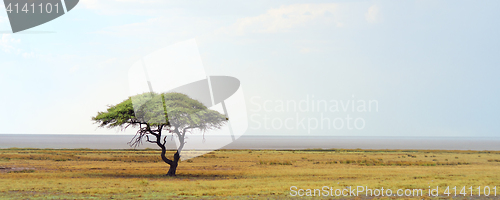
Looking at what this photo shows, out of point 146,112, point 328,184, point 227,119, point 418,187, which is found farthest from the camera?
point 227,119

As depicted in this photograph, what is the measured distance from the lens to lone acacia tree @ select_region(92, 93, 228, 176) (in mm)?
31734

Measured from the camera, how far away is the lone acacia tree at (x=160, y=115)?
3173 cm

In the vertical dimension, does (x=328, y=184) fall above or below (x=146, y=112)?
below

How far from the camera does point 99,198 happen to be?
62.9 feet

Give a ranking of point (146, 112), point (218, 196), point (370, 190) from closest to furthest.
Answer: point (218, 196) < point (370, 190) < point (146, 112)

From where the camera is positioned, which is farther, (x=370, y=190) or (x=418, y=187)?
(x=418, y=187)

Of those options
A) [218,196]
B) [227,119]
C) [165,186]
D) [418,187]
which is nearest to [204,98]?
[227,119]

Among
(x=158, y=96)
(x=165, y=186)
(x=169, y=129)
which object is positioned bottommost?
(x=165, y=186)

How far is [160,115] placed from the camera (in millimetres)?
31578

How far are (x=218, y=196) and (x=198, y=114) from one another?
13.4 metres

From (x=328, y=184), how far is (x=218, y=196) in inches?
344

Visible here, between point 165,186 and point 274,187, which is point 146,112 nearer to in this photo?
point 165,186

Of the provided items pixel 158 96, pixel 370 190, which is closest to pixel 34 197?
pixel 158 96

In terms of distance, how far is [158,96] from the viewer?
3281 centimetres
